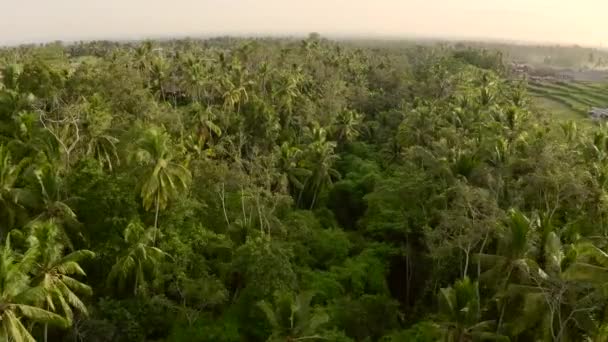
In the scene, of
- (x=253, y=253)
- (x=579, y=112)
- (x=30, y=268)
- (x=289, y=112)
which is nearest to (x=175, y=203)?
(x=253, y=253)

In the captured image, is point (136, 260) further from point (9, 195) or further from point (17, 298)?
point (17, 298)

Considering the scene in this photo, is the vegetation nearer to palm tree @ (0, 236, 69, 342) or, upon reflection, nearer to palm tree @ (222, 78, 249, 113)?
palm tree @ (0, 236, 69, 342)

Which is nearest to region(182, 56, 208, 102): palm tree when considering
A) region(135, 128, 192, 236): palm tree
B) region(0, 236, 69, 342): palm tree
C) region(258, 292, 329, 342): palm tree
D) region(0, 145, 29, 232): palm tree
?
region(135, 128, 192, 236): palm tree

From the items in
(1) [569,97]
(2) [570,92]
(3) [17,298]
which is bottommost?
(3) [17,298]

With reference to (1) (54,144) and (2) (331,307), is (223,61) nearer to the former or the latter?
(1) (54,144)

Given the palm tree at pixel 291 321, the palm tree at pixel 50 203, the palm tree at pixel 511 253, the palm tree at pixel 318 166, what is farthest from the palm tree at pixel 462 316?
the palm tree at pixel 318 166

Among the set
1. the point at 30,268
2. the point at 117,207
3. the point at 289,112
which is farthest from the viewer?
the point at 289,112

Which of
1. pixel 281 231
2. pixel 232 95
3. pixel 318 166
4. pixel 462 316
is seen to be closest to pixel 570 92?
pixel 232 95
